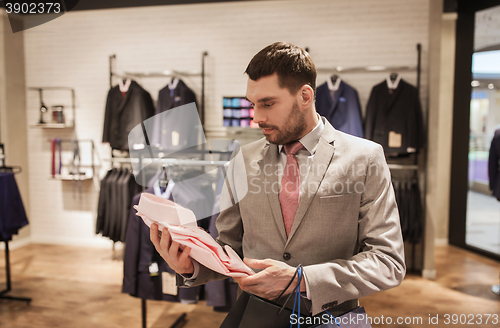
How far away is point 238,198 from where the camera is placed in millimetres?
1191

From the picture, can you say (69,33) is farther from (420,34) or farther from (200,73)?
(420,34)

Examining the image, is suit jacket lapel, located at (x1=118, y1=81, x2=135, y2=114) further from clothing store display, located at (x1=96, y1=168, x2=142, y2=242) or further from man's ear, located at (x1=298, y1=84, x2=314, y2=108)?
man's ear, located at (x1=298, y1=84, x2=314, y2=108)

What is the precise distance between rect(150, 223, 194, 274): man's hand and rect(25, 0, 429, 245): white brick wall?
3.49 metres

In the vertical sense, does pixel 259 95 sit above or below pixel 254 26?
below

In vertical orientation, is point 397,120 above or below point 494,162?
above

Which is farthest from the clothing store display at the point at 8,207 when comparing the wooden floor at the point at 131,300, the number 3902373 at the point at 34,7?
the number 3902373 at the point at 34,7

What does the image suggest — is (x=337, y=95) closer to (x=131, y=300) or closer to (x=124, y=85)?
(x=124, y=85)

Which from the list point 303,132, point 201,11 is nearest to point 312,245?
point 303,132

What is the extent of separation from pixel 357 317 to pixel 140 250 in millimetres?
1882

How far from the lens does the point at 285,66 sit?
1007 millimetres

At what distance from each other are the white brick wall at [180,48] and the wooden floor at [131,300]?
0.98 m

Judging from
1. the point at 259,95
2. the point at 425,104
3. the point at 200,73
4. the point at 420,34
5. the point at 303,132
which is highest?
the point at 420,34

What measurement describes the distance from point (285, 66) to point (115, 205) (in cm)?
368

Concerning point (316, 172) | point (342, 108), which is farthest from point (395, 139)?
point (316, 172)
